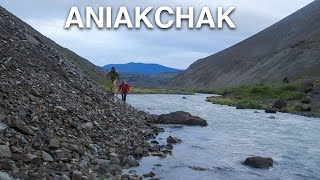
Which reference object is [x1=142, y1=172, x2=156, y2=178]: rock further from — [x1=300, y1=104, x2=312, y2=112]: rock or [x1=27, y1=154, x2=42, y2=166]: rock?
[x1=300, y1=104, x2=312, y2=112]: rock

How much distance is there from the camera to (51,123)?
15.8 m

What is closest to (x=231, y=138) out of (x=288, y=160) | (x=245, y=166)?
(x=288, y=160)

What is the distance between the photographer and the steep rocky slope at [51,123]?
1262 cm

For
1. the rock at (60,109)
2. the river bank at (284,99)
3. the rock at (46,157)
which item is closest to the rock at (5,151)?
the rock at (46,157)

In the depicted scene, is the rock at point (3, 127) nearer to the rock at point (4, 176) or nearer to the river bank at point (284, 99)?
the rock at point (4, 176)

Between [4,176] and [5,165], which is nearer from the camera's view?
[4,176]

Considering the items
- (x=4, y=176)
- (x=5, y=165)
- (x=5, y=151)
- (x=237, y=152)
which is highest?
(x=5, y=151)

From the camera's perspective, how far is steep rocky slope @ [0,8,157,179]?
12.6 metres

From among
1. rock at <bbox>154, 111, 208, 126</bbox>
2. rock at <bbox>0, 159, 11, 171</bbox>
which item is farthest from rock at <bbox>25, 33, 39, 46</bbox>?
rock at <bbox>0, 159, 11, 171</bbox>

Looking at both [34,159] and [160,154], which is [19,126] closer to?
[34,159]

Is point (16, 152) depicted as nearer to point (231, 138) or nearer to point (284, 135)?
point (231, 138)

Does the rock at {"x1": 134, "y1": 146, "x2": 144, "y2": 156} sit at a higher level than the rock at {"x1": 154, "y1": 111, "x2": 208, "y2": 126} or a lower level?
lower

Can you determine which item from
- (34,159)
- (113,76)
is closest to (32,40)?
(113,76)

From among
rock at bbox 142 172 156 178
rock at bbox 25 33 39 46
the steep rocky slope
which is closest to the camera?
the steep rocky slope
